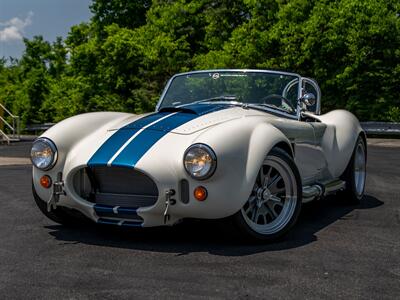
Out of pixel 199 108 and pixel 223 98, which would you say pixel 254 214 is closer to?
pixel 199 108

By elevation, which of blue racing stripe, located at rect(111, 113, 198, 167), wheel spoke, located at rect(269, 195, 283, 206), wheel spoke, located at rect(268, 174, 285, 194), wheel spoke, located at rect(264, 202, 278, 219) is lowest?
wheel spoke, located at rect(264, 202, 278, 219)

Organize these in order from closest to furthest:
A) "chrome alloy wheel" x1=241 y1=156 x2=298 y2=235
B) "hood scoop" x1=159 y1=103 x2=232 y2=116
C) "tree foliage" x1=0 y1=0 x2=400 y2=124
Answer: "chrome alloy wheel" x1=241 y1=156 x2=298 y2=235, "hood scoop" x1=159 y1=103 x2=232 y2=116, "tree foliage" x1=0 y1=0 x2=400 y2=124

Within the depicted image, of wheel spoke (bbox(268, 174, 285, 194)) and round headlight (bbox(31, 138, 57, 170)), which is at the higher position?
round headlight (bbox(31, 138, 57, 170))

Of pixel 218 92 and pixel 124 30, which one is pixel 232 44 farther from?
pixel 218 92

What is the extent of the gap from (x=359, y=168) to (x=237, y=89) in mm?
2000

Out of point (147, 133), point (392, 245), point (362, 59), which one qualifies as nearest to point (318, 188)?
point (392, 245)

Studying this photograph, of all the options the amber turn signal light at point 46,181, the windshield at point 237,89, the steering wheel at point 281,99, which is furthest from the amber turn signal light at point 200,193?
the steering wheel at point 281,99

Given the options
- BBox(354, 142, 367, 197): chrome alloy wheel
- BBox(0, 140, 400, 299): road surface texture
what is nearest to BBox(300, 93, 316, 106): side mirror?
BBox(0, 140, 400, 299): road surface texture

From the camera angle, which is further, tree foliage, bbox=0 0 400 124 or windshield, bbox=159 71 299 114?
tree foliage, bbox=0 0 400 124

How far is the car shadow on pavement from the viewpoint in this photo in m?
4.20

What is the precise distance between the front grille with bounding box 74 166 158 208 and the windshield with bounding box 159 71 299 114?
1521mm

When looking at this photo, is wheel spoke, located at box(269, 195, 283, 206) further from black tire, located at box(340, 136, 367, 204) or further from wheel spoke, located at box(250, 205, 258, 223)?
black tire, located at box(340, 136, 367, 204)

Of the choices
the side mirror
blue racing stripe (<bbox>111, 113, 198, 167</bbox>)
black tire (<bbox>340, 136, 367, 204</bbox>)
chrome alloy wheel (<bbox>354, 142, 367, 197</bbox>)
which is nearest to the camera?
blue racing stripe (<bbox>111, 113, 198, 167</bbox>)

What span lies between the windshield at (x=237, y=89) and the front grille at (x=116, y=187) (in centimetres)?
152
